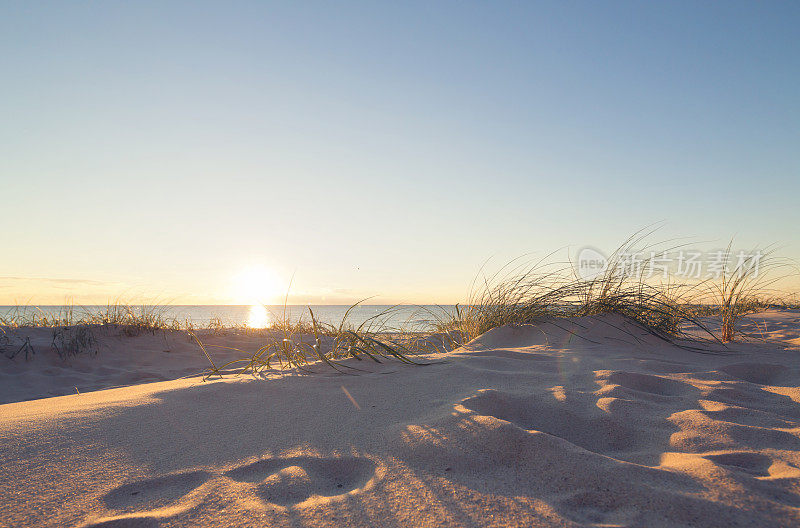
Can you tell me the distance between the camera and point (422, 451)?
127 cm

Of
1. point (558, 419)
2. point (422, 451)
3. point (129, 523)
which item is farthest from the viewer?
point (558, 419)

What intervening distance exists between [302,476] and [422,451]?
0.35m

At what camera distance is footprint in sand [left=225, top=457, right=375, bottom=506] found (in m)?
1.10

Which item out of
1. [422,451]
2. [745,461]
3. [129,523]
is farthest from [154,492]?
→ [745,461]

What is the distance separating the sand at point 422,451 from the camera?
97 centimetres

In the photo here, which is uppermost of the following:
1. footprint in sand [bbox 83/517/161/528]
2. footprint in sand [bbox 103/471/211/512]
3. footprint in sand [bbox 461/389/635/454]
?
footprint in sand [bbox 461/389/635/454]

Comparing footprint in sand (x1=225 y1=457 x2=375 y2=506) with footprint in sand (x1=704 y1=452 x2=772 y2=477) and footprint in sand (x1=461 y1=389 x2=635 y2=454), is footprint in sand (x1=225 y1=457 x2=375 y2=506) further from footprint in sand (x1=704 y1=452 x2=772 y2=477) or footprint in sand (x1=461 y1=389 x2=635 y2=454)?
footprint in sand (x1=704 y1=452 x2=772 y2=477)

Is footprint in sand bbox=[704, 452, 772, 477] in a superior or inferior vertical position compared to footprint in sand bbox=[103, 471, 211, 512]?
superior

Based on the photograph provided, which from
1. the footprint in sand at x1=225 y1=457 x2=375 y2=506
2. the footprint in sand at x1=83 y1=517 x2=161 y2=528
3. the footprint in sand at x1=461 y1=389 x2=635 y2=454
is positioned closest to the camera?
the footprint in sand at x1=83 y1=517 x2=161 y2=528

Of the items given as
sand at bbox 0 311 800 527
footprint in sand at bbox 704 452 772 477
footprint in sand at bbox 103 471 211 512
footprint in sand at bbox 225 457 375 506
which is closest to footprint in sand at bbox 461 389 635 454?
sand at bbox 0 311 800 527

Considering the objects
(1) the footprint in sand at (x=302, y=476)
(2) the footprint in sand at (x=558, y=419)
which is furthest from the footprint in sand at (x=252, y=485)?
(2) the footprint in sand at (x=558, y=419)

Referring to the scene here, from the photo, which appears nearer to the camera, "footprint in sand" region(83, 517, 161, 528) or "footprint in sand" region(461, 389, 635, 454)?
"footprint in sand" region(83, 517, 161, 528)

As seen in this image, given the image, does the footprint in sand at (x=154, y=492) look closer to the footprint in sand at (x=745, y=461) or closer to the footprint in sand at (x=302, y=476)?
the footprint in sand at (x=302, y=476)

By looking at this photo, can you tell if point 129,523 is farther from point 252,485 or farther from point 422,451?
point 422,451
